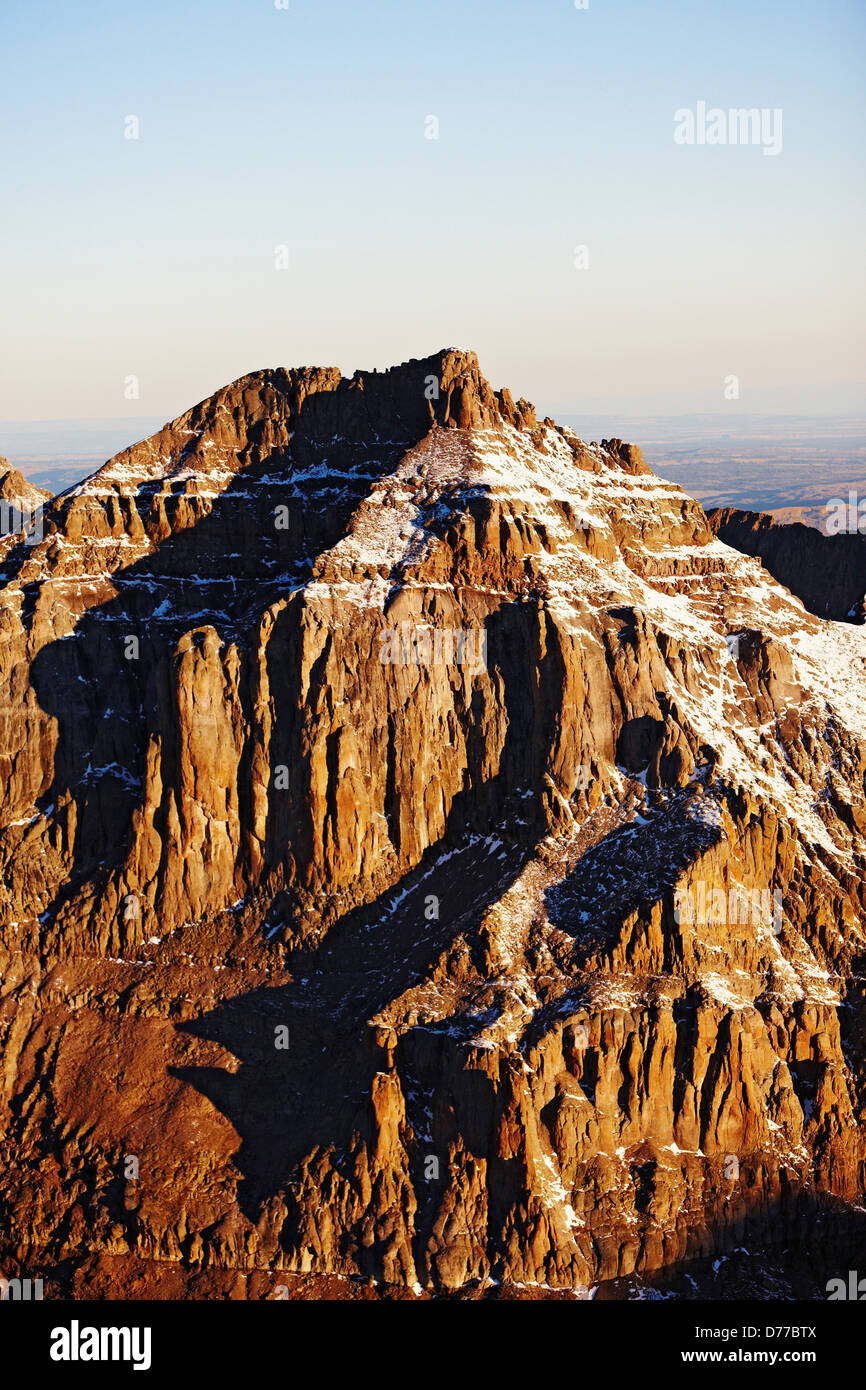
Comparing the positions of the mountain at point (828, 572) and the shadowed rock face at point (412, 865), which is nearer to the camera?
the shadowed rock face at point (412, 865)

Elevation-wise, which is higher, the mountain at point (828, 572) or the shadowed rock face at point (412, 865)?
the mountain at point (828, 572)

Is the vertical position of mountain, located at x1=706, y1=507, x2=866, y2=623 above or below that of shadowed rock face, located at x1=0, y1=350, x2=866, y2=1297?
above

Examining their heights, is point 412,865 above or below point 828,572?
below

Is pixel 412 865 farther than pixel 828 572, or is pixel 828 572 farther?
pixel 828 572

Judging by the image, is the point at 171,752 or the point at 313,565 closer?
the point at 171,752

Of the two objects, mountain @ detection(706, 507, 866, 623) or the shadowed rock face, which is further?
mountain @ detection(706, 507, 866, 623)

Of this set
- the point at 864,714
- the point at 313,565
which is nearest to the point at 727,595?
the point at 864,714
